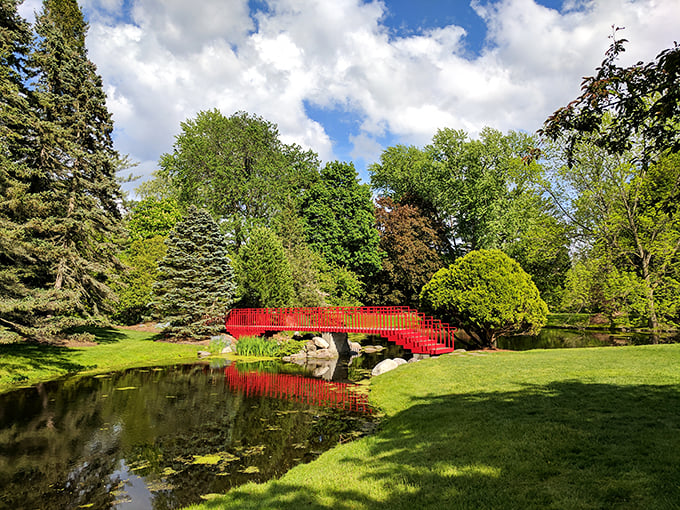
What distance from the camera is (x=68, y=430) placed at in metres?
8.71

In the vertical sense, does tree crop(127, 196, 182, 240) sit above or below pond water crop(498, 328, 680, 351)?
above

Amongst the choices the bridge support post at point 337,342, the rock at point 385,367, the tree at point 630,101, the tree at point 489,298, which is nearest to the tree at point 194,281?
the bridge support post at point 337,342

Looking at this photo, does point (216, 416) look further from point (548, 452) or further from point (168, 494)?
point (548, 452)

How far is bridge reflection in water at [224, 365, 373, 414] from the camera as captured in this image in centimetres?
1115

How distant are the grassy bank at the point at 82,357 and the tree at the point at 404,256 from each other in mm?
17224

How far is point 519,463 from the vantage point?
189 inches

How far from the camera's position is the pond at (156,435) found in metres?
5.96

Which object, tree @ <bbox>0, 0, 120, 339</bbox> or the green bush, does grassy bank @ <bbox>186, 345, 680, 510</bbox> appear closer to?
tree @ <bbox>0, 0, 120, 339</bbox>

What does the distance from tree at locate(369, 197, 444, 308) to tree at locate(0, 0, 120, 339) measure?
20.8m

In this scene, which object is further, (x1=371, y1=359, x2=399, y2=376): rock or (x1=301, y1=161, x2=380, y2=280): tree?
(x1=301, y1=161, x2=380, y2=280): tree

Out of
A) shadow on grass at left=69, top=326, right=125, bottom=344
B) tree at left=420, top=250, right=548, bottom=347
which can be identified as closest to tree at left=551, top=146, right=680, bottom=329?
tree at left=420, top=250, right=548, bottom=347

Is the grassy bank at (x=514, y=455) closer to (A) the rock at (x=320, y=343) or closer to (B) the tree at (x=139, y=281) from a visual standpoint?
(A) the rock at (x=320, y=343)

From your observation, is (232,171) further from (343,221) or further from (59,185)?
(59,185)

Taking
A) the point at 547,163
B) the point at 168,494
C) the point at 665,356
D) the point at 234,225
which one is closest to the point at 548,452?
the point at 168,494
